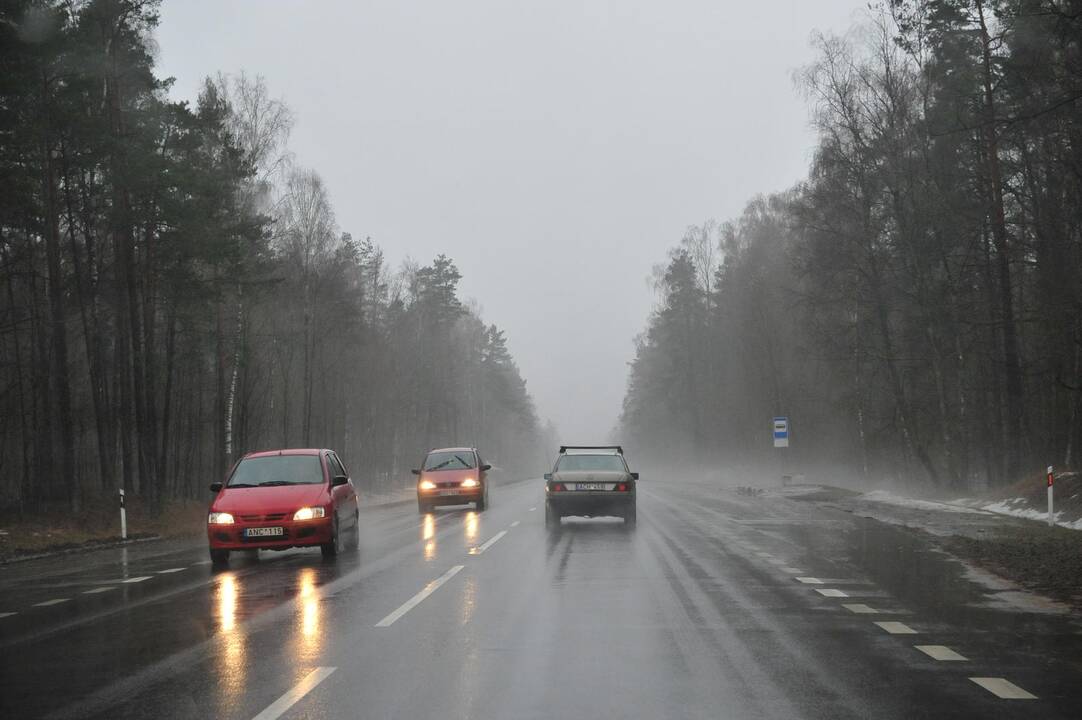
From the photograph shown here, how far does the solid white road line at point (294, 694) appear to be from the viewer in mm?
5844

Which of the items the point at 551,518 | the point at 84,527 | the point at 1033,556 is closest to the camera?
the point at 1033,556

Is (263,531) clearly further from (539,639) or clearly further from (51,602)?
(539,639)

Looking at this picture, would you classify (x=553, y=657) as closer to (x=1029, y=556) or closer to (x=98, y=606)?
(x=98, y=606)

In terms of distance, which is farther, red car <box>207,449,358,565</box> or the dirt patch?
red car <box>207,449,358,565</box>

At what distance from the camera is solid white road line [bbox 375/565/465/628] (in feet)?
30.3

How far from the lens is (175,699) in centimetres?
630

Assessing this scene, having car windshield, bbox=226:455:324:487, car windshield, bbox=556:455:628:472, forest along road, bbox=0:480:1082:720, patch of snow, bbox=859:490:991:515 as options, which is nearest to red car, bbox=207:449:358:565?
car windshield, bbox=226:455:324:487

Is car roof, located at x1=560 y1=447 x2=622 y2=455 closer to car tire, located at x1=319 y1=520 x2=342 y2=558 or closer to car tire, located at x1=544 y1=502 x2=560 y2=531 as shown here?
car tire, located at x1=544 y1=502 x2=560 y2=531

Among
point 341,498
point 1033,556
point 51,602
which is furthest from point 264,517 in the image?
point 1033,556

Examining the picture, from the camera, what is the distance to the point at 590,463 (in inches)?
837

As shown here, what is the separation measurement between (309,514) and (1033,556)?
1028 cm

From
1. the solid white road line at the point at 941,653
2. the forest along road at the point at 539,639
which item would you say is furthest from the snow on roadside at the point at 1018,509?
the solid white road line at the point at 941,653

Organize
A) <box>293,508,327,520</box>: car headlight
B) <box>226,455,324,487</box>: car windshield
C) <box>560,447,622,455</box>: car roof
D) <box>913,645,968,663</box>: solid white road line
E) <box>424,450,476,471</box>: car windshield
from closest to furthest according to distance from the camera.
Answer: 1. <box>913,645,968,663</box>: solid white road line
2. <box>293,508,327,520</box>: car headlight
3. <box>226,455,324,487</box>: car windshield
4. <box>560,447,622,455</box>: car roof
5. <box>424,450,476,471</box>: car windshield

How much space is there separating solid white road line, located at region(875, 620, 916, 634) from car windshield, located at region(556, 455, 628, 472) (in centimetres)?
1201
